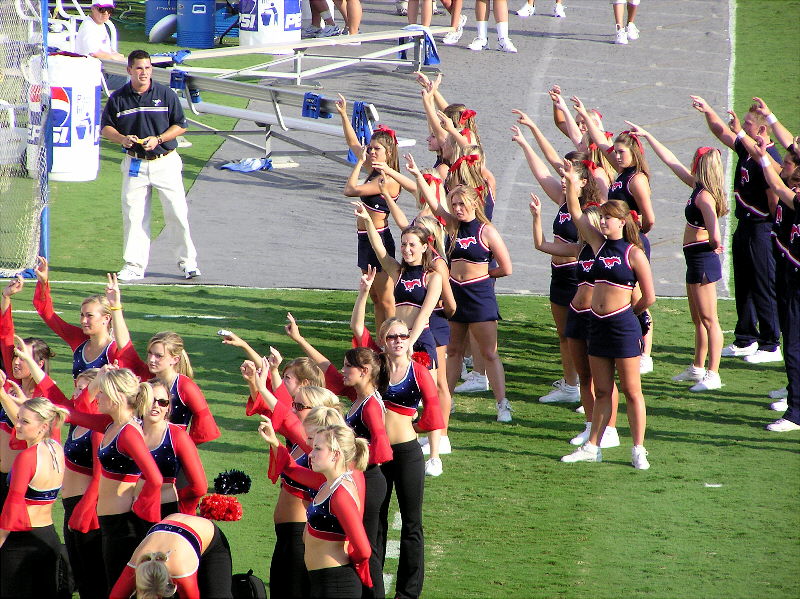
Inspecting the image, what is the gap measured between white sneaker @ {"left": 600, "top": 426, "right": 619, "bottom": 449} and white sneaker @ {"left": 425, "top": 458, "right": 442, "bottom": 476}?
1295 millimetres

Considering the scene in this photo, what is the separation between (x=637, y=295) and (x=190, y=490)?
3.70 metres

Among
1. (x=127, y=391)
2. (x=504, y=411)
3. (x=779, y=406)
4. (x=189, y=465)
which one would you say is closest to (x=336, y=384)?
(x=189, y=465)

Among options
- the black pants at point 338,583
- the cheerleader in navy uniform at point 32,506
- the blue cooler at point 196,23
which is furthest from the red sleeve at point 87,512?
the blue cooler at point 196,23

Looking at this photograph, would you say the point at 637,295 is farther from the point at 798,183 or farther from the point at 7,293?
the point at 7,293

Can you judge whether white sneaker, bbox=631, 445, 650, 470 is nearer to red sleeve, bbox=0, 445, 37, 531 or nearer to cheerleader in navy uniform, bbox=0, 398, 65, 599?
cheerleader in navy uniform, bbox=0, 398, 65, 599

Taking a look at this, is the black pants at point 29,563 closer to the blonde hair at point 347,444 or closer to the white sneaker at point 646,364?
the blonde hair at point 347,444

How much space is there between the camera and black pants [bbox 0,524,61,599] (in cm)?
559

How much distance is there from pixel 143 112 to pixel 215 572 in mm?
Answer: 6721

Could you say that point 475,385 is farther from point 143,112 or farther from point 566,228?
point 143,112

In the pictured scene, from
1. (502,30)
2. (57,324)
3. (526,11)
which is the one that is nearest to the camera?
(57,324)

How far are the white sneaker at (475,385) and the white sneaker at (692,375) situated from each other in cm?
166

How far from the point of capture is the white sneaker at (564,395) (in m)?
9.09

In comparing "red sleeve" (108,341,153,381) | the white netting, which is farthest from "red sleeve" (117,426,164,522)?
the white netting

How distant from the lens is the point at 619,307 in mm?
7594
